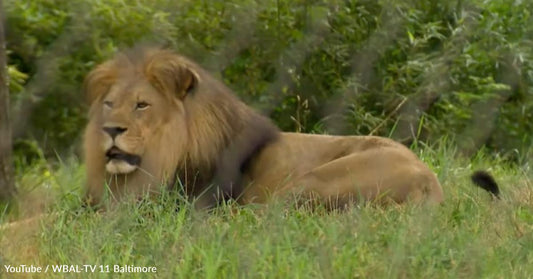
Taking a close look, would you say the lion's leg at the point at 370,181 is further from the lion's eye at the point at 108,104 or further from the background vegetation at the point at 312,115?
the lion's eye at the point at 108,104

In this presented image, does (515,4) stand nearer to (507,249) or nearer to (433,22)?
(433,22)

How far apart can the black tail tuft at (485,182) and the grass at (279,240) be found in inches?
2.5

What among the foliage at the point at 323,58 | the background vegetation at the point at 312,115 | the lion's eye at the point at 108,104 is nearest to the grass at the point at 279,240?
the background vegetation at the point at 312,115

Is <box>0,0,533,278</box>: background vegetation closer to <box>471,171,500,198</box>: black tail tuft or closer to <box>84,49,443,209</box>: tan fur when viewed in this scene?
<box>471,171,500,198</box>: black tail tuft

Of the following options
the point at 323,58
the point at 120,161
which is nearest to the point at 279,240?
the point at 120,161

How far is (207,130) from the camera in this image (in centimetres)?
379

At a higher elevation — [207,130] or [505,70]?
[207,130]

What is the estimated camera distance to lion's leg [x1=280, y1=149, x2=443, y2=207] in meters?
3.70

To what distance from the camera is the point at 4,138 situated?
359cm

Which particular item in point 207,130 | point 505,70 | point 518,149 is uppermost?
point 207,130

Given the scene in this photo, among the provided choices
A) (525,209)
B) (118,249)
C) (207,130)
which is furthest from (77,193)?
(525,209)

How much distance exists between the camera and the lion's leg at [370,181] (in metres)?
3.70

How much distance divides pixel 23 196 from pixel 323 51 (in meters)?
1.47

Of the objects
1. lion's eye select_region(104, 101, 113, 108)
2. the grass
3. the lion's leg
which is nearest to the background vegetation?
the grass
